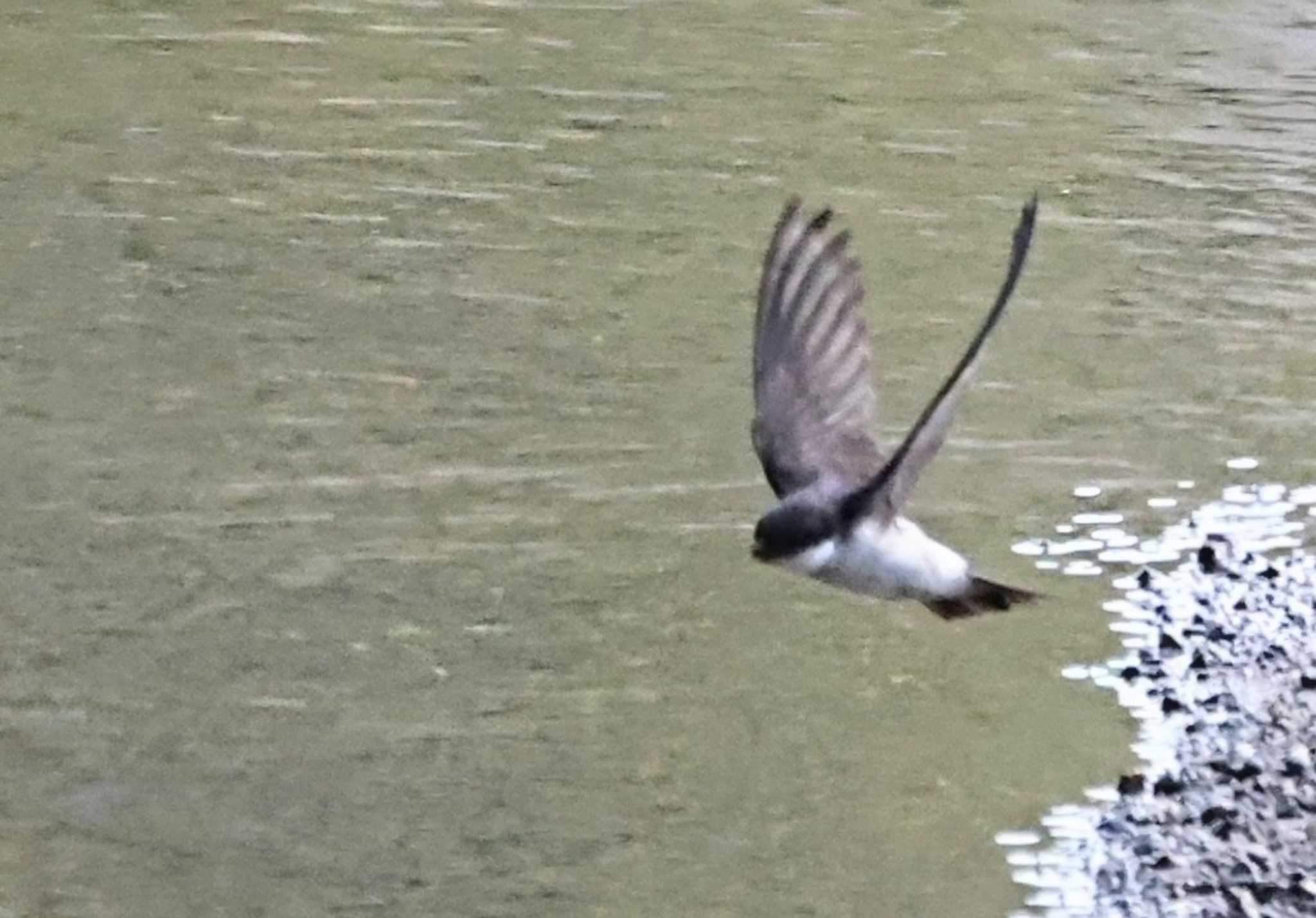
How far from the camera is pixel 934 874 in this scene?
8.35ft

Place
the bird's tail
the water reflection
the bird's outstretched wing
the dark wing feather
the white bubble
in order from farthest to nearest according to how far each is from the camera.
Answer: the white bubble < the water reflection < the dark wing feather < the bird's tail < the bird's outstretched wing

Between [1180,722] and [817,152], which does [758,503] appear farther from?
[817,152]

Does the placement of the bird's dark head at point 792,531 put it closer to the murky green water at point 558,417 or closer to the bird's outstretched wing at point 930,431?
the bird's outstretched wing at point 930,431

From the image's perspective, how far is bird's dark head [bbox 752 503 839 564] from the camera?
1.97 meters

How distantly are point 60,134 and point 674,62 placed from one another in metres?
1.26

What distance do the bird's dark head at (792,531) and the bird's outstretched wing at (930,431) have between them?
0.02 m

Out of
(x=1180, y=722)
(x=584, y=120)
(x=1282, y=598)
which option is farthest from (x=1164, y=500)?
(x=584, y=120)

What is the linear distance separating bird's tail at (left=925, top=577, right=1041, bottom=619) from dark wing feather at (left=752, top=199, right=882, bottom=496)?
188mm

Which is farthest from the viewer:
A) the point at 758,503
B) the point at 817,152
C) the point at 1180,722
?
the point at 817,152

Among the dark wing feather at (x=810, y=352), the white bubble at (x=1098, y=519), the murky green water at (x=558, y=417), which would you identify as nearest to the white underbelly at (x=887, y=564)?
the dark wing feather at (x=810, y=352)

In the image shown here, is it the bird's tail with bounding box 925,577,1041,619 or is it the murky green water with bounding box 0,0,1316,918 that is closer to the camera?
the bird's tail with bounding box 925,577,1041,619

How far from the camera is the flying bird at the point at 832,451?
197cm

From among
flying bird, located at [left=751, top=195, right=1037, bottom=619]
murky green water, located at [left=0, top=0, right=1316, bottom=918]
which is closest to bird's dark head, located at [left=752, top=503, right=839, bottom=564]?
flying bird, located at [left=751, top=195, right=1037, bottom=619]

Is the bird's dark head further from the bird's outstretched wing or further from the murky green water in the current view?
the murky green water
